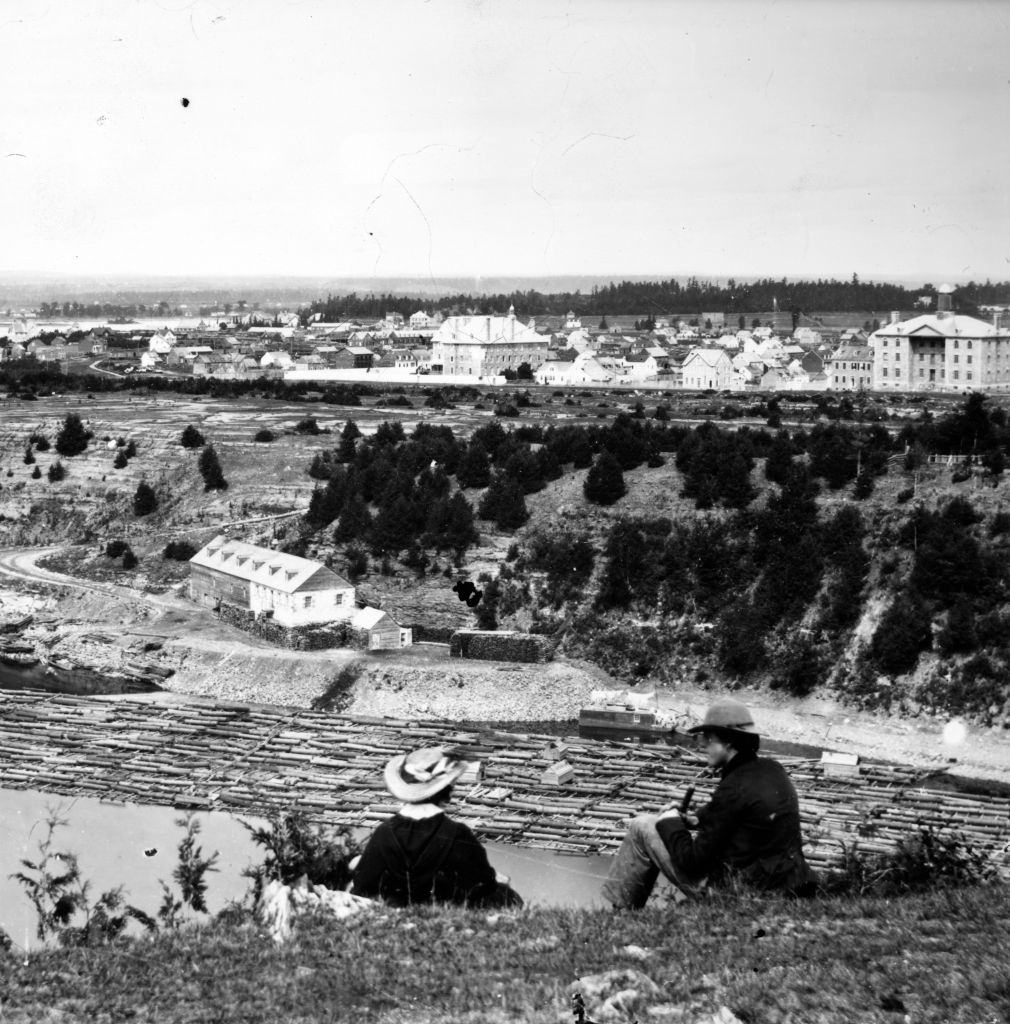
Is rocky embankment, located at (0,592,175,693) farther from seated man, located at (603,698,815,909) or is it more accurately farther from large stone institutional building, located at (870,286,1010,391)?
large stone institutional building, located at (870,286,1010,391)

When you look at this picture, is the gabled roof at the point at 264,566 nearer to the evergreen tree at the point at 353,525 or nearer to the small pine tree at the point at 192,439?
the evergreen tree at the point at 353,525

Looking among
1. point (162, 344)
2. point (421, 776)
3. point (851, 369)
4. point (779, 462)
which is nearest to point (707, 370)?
point (851, 369)

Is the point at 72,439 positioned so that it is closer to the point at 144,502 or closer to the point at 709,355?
the point at 144,502

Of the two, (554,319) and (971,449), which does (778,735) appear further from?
(554,319)

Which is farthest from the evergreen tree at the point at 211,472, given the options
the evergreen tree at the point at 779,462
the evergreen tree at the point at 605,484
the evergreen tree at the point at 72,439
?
the evergreen tree at the point at 779,462

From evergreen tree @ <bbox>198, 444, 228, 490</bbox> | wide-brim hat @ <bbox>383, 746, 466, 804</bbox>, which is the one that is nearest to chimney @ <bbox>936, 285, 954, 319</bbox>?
evergreen tree @ <bbox>198, 444, 228, 490</bbox>

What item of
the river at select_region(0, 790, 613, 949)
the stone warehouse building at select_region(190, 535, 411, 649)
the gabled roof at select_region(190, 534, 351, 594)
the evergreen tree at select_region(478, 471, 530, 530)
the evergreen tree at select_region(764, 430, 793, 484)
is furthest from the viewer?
the evergreen tree at select_region(478, 471, 530, 530)
